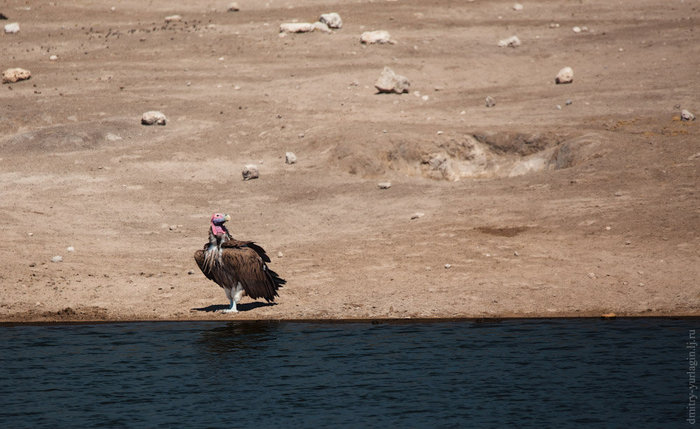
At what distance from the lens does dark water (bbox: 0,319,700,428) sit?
13.7 meters

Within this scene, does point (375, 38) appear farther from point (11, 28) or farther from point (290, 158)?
point (11, 28)

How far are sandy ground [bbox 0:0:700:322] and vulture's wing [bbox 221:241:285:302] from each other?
0.58 meters

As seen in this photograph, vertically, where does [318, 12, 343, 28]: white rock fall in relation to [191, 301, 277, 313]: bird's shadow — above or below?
above

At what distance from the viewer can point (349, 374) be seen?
15.3m

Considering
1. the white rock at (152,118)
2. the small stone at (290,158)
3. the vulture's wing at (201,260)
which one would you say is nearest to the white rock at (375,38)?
the white rock at (152,118)

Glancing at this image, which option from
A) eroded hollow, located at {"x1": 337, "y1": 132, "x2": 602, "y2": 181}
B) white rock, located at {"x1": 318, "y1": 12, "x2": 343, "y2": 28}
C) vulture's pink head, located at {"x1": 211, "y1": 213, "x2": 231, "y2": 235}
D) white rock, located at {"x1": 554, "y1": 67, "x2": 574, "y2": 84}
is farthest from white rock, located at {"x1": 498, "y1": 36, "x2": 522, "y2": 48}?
vulture's pink head, located at {"x1": 211, "y1": 213, "x2": 231, "y2": 235}

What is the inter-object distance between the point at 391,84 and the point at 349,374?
2096 cm

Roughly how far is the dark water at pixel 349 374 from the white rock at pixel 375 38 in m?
24.4

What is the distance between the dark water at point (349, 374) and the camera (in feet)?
44.8

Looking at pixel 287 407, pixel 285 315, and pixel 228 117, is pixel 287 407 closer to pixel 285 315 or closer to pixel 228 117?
pixel 285 315

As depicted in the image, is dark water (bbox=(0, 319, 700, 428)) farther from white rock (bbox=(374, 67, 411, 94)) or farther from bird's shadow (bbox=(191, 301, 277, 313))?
white rock (bbox=(374, 67, 411, 94))

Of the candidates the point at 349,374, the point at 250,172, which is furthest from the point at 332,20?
the point at 349,374

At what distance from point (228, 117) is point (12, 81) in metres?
9.24

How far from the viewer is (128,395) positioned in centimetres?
1459
